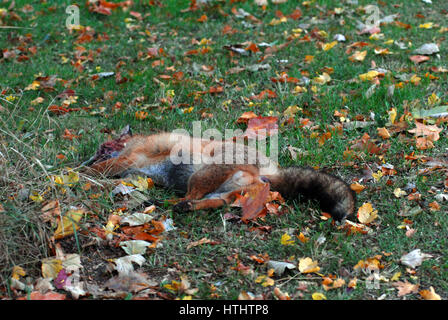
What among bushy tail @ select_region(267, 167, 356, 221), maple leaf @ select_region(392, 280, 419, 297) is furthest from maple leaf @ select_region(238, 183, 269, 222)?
maple leaf @ select_region(392, 280, 419, 297)

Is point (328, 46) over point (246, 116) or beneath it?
over

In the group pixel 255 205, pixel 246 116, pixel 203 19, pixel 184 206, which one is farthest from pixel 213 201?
pixel 203 19

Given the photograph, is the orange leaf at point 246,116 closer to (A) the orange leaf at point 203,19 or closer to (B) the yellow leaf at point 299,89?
(B) the yellow leaf at point 299,89

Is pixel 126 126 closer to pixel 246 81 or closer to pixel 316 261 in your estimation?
pixel 246 81

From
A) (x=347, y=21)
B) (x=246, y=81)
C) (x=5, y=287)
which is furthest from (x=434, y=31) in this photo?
(x=5, y=287)

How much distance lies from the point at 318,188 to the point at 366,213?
1.41 ft

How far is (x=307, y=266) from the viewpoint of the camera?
3.62 metres

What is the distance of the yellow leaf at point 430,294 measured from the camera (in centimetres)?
329

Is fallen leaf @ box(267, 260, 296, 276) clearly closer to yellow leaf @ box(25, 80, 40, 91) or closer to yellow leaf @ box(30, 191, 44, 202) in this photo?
yellow leaf @ box(30, 191, 44, 202)

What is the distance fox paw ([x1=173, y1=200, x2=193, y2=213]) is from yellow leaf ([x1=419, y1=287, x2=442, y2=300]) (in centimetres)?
186

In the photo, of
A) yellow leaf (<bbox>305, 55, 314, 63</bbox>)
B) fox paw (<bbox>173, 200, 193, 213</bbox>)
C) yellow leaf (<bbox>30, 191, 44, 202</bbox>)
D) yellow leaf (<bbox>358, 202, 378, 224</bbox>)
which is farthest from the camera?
yellow leaf (<bbox>305, 55, 314, 63</bbox>)

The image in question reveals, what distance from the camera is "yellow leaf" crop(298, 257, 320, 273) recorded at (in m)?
3.59

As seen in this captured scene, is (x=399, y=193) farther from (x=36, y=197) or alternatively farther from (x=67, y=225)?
(x=36, y=197)

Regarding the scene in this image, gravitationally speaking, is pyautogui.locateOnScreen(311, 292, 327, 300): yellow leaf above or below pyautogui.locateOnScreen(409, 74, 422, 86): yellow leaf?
below
